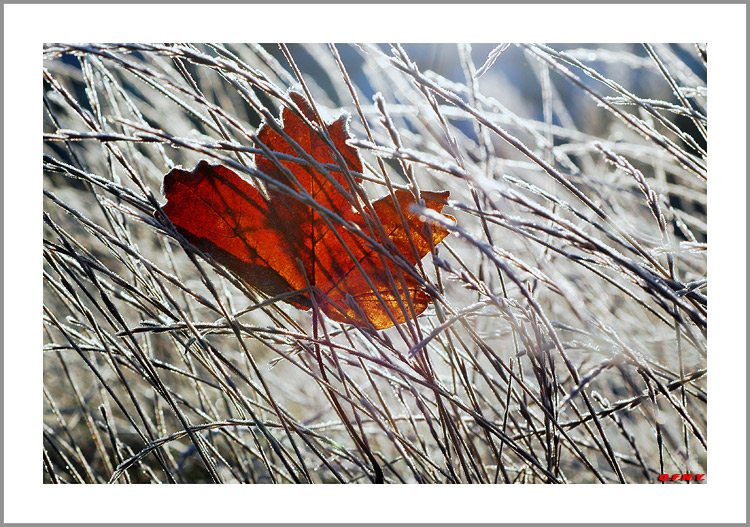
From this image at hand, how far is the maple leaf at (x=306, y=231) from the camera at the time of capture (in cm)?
49

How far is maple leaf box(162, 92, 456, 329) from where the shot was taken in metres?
0.49

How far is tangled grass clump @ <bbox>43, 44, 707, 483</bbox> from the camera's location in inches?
18.2

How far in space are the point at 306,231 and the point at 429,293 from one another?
0.47 feet

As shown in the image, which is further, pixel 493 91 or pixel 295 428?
pixel 493 91

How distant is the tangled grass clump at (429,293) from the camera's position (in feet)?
1.52

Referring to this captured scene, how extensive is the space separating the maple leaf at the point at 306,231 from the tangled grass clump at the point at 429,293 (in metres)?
0.02

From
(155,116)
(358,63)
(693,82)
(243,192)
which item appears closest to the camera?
(243,192)

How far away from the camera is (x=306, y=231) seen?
0.52 m

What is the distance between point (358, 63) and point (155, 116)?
434mm

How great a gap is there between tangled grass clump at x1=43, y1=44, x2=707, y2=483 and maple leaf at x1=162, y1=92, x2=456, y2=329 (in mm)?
24
